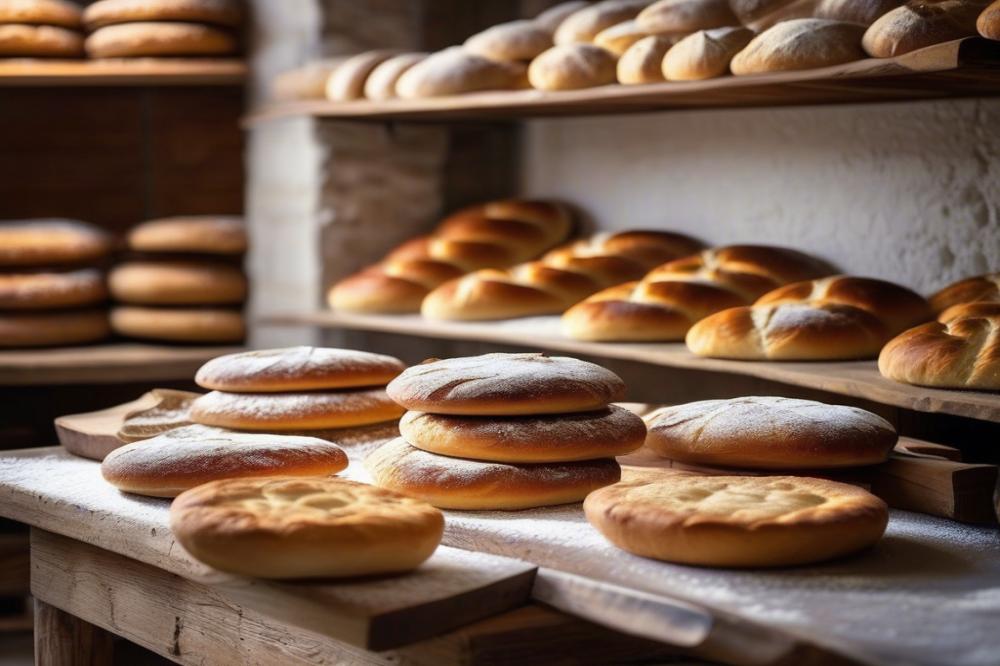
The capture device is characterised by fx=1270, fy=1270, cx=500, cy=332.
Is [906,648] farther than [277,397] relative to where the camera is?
No

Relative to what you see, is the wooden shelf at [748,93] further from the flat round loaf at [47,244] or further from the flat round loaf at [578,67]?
the flat round loaf at [47,244]

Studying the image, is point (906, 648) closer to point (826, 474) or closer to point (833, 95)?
point (826, 474)

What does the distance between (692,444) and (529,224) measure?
1917 millimetres

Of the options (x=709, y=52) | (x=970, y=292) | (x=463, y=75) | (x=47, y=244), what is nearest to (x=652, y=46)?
(x=709, y=52)

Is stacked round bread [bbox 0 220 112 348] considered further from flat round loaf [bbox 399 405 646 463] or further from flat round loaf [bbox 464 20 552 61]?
flat round loaf [bbox 399 405 646 463]

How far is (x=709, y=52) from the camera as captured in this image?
106 inches

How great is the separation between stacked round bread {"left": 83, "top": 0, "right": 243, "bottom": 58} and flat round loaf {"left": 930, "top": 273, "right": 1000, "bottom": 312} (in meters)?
2.42

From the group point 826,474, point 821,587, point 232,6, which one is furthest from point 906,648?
point 232,6

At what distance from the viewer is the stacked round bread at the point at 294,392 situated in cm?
Answer: 224

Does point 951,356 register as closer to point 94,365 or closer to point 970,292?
point 970,292

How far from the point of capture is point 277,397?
2273 millimetres

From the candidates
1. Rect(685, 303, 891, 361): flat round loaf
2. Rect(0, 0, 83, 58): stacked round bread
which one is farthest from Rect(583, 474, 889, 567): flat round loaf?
Rect(0, 0, 83, 58): stacked round bread

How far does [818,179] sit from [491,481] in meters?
1.70

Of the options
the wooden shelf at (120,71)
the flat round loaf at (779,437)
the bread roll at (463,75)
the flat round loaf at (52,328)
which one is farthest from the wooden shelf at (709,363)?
the wooden shelf at (120,71)
